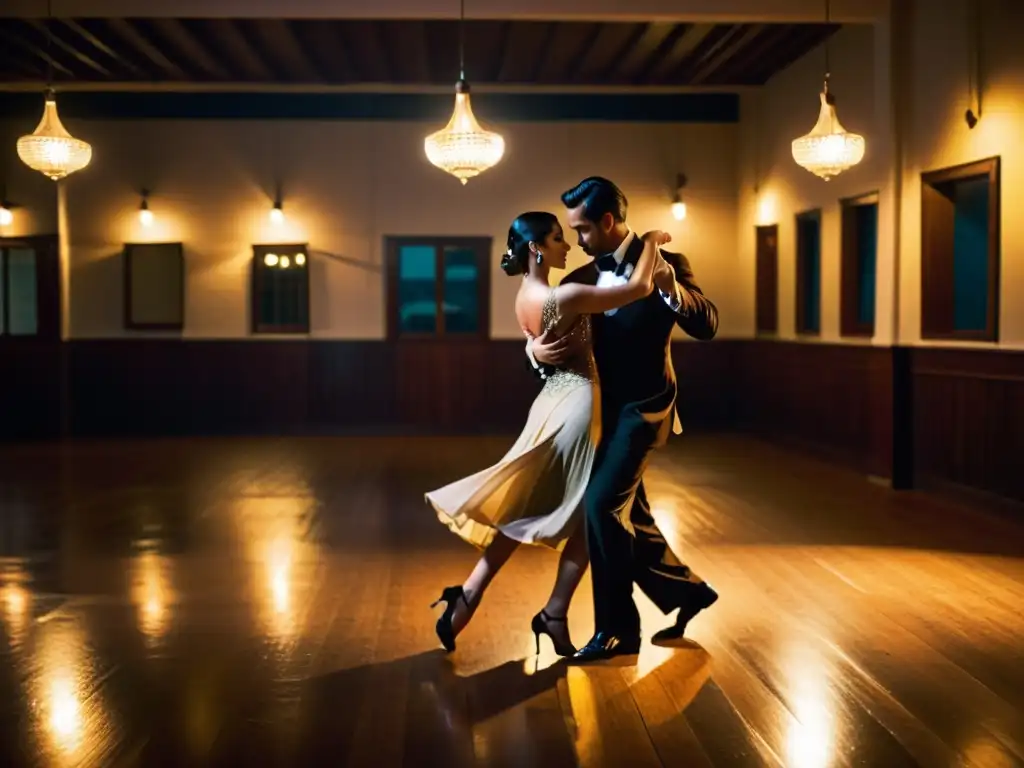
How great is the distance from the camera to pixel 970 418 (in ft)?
22.5

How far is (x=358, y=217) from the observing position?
11727 millimetres

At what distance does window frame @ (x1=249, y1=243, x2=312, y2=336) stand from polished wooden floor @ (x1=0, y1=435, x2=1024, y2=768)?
4765mm

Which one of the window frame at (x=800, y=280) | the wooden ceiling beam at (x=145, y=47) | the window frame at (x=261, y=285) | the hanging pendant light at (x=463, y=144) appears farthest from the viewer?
the window frame at (x=261, y=285)

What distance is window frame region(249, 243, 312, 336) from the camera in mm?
11703

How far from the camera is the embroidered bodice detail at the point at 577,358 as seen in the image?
135 inches

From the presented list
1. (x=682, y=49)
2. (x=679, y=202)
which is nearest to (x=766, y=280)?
(x=679, y=202)

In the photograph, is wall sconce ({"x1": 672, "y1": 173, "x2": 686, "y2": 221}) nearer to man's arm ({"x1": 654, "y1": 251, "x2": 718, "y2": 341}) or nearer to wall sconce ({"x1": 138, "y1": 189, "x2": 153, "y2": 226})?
wall sconce ({"x1": 138, "y1": 189, "x2": 153, "y2": 226})

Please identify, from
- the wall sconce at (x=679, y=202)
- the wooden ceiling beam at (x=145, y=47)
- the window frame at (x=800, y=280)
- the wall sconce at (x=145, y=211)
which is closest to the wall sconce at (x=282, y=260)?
the wall sconce at (x=145, y=211)

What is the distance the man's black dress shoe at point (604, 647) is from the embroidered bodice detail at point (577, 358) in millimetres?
768

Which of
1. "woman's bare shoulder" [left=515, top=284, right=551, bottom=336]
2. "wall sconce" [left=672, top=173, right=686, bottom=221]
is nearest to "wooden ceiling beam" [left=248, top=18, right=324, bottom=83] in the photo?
"wall sconce" [left=672, top=173, right=686, bottom=221]

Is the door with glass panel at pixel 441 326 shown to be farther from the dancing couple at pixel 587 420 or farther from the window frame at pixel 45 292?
the dancing couple at pixel 587 420

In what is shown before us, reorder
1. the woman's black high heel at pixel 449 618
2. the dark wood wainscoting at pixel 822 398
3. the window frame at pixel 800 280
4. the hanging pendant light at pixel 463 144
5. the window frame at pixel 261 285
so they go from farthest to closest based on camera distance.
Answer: the window frame at pixel 261 285
the window frame at pixel 800 280
the dark wood wainscoting at pixel 822 398
the hanging pendant light at pixel 463 144
the woman's black high heel at pixel 449 618

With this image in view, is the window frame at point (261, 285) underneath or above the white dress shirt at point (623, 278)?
above

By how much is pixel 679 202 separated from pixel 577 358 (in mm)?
8582
